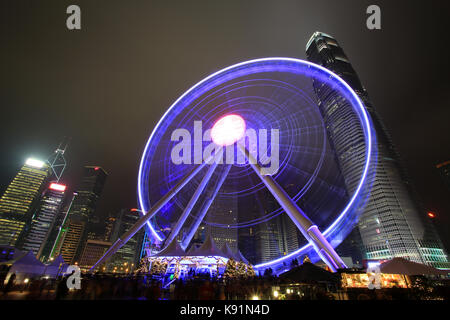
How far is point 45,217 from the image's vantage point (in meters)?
134

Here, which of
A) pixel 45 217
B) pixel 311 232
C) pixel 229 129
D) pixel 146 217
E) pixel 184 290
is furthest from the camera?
pixel 45 217

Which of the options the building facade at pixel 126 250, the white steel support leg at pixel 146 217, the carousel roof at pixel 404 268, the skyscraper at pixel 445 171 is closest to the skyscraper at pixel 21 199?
the building facade at pixel 126 250

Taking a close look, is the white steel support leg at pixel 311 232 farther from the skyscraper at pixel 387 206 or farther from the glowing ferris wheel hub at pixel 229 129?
the skyscraper at pixel 387 206

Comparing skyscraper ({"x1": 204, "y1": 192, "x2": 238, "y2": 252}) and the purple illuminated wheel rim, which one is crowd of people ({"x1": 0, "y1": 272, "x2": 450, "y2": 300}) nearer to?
the purple illuminated wheel rim

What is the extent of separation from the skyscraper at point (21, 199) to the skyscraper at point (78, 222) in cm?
1942

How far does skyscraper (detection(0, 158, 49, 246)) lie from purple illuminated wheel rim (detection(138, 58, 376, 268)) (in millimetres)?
133703

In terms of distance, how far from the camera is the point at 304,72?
51.7 feet

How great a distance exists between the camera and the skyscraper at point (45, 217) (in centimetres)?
12719

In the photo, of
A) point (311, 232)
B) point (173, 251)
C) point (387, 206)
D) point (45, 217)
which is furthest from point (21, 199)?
point (387, 206)

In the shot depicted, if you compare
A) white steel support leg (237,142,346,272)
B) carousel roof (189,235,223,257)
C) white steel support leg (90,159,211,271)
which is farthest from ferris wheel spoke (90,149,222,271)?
white steel support leg (237,142,346,272)

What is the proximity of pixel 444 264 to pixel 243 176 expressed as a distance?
81172mm

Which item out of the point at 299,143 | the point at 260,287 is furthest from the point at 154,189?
the point at 260,287

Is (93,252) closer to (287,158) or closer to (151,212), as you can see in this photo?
(151,212)

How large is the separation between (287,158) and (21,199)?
504 ft
